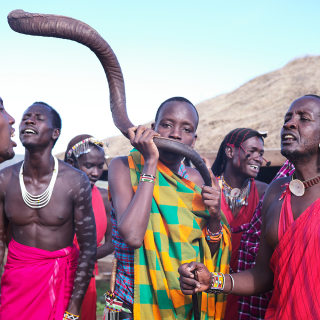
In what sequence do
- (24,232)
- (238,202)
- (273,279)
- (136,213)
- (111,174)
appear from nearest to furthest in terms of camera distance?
(136,213) < (273,279) < (111,174) < (24,232) < (238,202)

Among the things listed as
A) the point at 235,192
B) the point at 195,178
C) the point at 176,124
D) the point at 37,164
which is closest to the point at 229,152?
the point at 235,192

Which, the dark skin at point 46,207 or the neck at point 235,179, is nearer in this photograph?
the dark skin at point 46,207

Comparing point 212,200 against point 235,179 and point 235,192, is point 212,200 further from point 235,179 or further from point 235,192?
point 235,179

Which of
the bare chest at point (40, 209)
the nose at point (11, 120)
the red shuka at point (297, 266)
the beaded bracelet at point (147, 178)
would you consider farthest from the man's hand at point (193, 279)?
the nose at point (11, 120)

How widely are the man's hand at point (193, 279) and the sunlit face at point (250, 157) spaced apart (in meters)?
2.18

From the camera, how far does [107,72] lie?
243 centimetres

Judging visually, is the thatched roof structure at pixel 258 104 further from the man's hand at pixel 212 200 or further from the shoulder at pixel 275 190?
the man's hand at pixel 212 200

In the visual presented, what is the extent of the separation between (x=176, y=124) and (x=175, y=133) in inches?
3.4

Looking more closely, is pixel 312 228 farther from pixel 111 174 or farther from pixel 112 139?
pixel 112 139

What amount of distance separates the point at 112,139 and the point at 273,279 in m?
17.4

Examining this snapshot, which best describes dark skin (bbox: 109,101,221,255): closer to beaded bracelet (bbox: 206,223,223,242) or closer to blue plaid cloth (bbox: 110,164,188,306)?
beaded bracelet (bbox: 206,223,223,242)

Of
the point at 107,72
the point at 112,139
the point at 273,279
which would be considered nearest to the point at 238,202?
the point at 273,279

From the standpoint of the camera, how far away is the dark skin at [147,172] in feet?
6.97

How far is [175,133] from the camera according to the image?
96.8 inches
